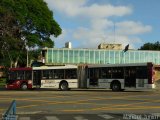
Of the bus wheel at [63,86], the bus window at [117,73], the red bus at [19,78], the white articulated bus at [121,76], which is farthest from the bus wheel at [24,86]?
the bus window at [117,73]

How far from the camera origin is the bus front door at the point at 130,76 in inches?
1566

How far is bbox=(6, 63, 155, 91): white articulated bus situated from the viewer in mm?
39406

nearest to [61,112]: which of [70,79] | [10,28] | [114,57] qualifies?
[70,79]

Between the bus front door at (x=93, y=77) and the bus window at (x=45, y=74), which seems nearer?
the bus front door at (x=93, y=77)

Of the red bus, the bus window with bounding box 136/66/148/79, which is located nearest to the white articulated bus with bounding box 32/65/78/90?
the red bus

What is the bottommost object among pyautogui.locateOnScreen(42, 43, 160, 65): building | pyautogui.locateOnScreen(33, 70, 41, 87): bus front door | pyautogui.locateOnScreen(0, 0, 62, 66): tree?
pyautogui.locateOnScreen(33, 70, 41, 87): bus front door

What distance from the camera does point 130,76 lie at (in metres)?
40.2

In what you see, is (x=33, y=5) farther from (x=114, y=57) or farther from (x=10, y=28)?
(x=114, y=57)

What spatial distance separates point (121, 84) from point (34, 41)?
29198mm

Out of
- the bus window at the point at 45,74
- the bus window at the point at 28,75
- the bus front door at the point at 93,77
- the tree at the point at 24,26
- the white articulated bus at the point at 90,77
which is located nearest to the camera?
the white articulated bus at the point at 90,77

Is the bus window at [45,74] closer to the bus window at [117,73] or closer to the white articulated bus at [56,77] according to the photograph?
the white articulated bus at [56,77]

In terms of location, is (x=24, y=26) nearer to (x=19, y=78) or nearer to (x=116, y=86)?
(x=19, y=78)

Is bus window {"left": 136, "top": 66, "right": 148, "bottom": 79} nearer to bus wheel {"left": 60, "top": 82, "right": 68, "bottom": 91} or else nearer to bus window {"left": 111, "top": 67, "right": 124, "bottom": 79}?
bus window {"left": 111, "top": 67, "right": 124, "bottom": 79}

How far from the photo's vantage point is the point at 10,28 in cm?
6438
